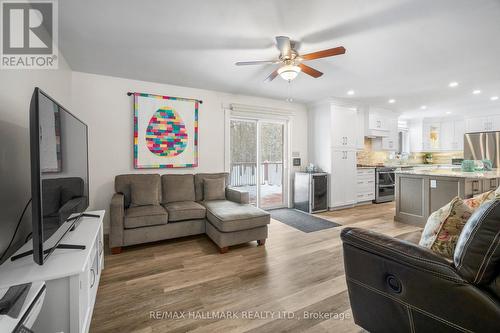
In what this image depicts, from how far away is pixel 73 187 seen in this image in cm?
179

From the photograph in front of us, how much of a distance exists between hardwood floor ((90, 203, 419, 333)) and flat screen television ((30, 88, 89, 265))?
744 mm

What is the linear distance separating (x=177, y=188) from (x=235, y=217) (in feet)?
4.13

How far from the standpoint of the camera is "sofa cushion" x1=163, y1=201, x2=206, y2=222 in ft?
9.78

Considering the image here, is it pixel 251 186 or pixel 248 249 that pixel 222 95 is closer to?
pixel 251 186

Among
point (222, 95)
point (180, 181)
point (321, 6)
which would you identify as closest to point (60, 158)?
point (180, 181)

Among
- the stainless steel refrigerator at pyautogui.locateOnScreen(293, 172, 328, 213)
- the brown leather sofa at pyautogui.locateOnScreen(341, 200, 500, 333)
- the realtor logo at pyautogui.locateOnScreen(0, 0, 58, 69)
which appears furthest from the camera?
the stainless steel refrigerator at pyautogui.locateOnScreen(293, 172, 328, 213)

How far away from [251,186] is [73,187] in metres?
3.37

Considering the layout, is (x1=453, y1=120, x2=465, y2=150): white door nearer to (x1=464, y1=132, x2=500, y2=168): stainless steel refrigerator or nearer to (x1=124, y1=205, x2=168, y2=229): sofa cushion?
(x1=464, y1=132, x2=500, y2=168): stainless steel refrigerator

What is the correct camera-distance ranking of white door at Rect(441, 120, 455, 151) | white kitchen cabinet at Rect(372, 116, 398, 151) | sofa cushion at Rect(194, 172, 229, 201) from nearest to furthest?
sofa cushion at Rect(194, 172, 229, 201), white kitchen cabinet at Rect(372, 116, 398, 151), white door at Rect(441, 120, 455, 151)

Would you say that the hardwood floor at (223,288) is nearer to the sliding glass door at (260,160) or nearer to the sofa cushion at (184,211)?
the sofa cushion at (184,211)

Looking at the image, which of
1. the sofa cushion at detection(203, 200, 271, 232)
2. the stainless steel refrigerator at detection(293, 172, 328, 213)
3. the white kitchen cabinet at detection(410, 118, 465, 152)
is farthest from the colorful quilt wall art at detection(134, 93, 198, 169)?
the white kitchen cabinet at detection(410, 118, 465, 152)

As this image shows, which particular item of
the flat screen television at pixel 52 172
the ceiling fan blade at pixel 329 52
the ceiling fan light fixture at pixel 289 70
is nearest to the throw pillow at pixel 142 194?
the flat screen television at pixel 52 172

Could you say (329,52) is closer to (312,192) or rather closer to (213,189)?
(213,189)

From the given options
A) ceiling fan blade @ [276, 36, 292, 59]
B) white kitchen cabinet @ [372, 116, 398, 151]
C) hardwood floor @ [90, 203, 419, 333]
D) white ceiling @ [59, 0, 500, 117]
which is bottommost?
hardwood floor @ [90, 203, 419, 333]
